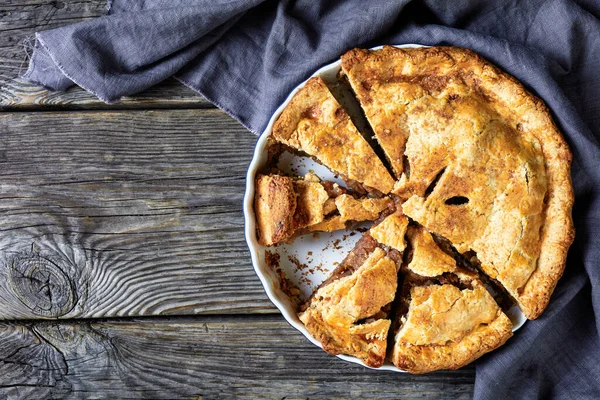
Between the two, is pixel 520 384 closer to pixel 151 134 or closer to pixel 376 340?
pixel 376 340

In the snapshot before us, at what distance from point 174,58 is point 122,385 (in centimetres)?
167

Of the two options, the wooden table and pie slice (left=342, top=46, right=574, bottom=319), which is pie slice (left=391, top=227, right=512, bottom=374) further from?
the wooden table

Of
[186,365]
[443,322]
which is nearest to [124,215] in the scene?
[186,365]

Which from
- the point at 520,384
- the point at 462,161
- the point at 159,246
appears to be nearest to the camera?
the point at 462,161

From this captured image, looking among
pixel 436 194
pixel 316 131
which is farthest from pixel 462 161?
pixel 316 131

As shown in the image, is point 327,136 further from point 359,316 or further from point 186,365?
point 186,365

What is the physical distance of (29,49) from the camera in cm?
304

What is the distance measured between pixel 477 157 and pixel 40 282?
222cm

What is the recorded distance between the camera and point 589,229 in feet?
8.85

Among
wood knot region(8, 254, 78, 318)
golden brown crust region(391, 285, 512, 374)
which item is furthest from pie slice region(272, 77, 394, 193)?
wood knot region(8, 254, 78, 318)

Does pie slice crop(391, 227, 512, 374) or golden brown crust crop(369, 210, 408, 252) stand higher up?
golden brown crust crop(369, 210, 408, 252)

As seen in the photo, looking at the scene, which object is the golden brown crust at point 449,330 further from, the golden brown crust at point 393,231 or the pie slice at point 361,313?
the golden brown crust at point 393,231

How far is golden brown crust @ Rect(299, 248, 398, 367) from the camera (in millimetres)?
2639

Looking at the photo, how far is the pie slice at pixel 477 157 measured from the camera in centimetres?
258
